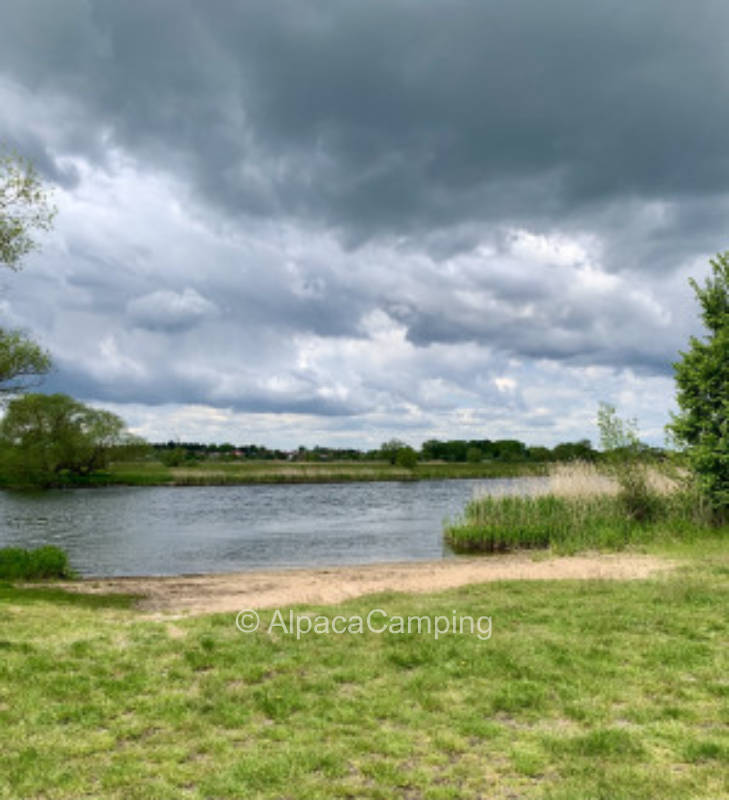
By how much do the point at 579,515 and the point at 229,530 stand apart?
16992 mm

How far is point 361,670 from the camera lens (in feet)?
23.7

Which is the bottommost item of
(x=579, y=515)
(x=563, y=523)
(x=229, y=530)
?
(x=229, y=530)

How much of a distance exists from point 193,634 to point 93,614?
3439 millimetres

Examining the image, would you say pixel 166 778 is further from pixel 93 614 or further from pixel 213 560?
pixel 213 560

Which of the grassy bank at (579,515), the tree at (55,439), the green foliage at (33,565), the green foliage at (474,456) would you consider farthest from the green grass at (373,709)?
the green foliage at (474,456)

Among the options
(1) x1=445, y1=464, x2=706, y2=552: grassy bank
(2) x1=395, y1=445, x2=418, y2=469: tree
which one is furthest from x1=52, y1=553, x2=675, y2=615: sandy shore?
(2) x1=395, y1=445, x2=418, y2=469: tree

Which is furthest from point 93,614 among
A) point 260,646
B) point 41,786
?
point 41,786

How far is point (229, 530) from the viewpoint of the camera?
3281 centimetres

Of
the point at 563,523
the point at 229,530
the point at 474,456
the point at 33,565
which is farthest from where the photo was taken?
the point at 474,456

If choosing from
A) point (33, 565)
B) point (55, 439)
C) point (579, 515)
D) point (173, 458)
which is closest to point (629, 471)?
point (579, 515)

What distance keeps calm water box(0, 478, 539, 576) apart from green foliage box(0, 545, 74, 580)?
8.33ft

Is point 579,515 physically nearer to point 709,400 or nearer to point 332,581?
point 709,400

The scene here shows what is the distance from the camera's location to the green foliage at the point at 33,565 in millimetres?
17031

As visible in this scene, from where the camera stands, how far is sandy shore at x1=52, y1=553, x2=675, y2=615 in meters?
12.5
